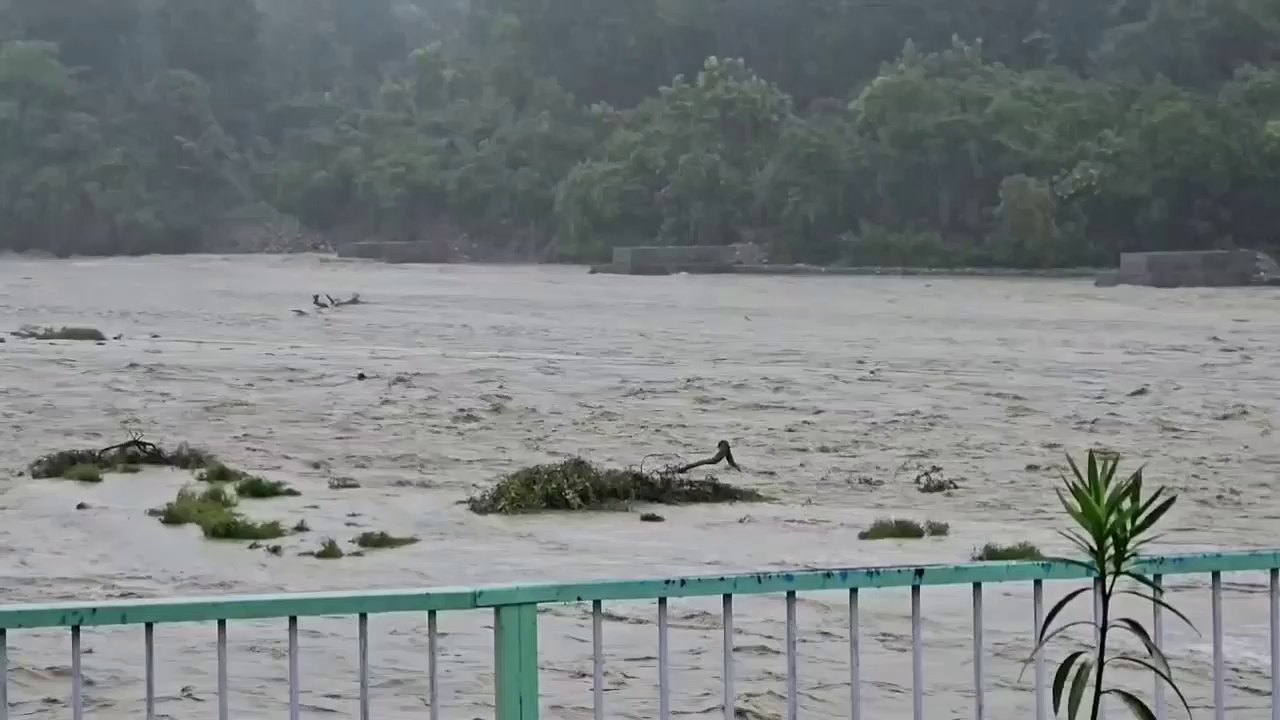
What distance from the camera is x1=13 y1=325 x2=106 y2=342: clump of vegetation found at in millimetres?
26266

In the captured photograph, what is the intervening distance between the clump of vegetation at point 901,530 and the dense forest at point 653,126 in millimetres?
34548

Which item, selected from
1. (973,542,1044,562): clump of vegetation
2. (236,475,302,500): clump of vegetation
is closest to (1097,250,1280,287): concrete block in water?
(236,475,302,500): clump of vegetation

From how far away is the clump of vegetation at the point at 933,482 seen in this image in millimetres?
12750

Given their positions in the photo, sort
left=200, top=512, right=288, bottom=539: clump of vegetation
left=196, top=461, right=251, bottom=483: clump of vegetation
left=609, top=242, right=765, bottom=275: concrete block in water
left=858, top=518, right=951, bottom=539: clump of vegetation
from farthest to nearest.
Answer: left=609, top=242, right=765, bottom=275: concrete block in water < left=196, top=461, right=251, bottom=483: clump of vegetation < left=858, top=518, right=951, bottom=539: clump of vegetation < left=200, top=512, right=288, bottom=539: clump of vegetation

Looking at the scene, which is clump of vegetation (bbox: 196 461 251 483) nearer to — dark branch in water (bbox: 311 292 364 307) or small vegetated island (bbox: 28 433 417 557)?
small vegetated island (bbox: 28 433 417 557)

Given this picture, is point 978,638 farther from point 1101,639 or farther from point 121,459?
point 121,459

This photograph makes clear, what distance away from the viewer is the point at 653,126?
185ft

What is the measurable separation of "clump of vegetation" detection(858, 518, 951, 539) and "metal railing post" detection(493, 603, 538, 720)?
7.42 meters

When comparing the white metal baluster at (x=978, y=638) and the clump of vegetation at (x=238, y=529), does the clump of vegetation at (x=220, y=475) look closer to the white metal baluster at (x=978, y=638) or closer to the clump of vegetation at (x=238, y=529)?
the clump of vegetation at (x=238, y=529)

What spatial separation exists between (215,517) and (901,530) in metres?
4.00

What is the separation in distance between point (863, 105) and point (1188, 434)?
116 feet

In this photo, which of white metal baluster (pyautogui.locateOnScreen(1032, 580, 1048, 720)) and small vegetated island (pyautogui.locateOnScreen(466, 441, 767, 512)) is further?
small vegetated island (pyautogui.locateOnScreen(466, 441, 767, 512))

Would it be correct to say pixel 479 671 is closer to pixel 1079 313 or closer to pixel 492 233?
pixel 1079 313

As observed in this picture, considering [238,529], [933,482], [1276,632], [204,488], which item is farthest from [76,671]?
[933,482]
